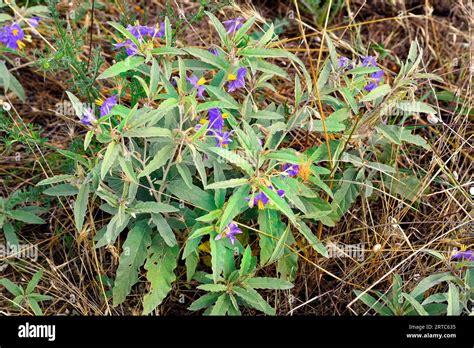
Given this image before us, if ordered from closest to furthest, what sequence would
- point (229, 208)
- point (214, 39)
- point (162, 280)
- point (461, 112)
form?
1. point (229, 208)
2. point (162, 280)
3. point (461, 112)
4. point (214, 39)

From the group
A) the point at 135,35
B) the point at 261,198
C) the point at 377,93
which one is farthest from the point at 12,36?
the point at 377,93

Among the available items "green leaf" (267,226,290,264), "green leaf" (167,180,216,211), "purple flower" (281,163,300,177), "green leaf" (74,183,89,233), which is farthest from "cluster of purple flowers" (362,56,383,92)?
"green leaf" (74,183,89,233)

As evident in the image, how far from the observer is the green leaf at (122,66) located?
2344 millimetres

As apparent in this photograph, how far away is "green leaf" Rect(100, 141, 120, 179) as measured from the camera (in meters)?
2.18

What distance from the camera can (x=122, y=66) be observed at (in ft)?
7.76

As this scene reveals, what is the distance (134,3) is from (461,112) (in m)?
1.84

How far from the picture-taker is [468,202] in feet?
9.44

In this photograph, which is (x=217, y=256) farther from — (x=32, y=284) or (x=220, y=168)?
(x=32, y=284)

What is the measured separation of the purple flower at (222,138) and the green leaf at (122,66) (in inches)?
14.8

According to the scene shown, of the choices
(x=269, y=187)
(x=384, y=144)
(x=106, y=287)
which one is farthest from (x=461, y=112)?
(x=106, y=287)

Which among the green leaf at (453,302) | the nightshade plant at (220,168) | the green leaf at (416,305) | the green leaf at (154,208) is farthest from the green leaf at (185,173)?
the green leaf at (453,302)

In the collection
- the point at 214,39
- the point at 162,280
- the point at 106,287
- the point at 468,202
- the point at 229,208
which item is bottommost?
the point at 106,287

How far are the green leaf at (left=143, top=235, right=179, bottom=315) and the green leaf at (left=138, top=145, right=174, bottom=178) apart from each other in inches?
14.5

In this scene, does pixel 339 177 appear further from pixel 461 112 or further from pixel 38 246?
pixel 38 246
